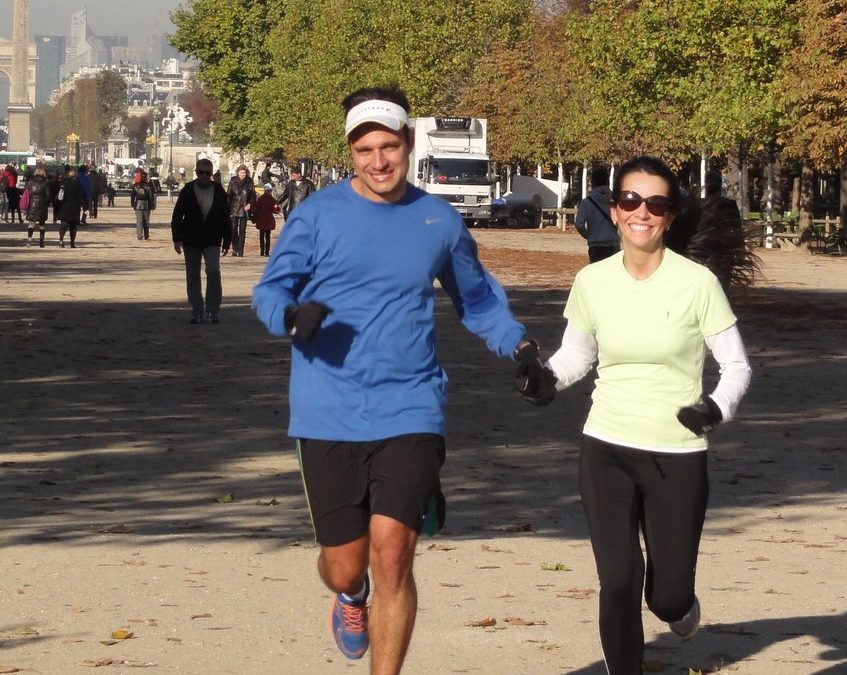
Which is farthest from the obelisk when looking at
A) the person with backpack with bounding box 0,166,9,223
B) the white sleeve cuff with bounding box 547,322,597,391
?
the white sleeve cuff with bounding box 547,322,597,391

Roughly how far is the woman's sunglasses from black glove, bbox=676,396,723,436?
0.59m

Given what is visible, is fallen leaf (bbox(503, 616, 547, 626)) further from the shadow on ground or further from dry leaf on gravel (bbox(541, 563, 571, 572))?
dry leaf on gravel (bbox(541, 563, 571, 572))

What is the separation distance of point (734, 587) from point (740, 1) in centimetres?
3501

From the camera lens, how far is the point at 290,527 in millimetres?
9000

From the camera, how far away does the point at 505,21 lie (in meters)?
73.7

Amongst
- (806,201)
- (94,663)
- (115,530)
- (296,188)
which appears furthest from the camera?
(806,201)

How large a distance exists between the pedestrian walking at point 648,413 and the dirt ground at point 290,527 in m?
0.84

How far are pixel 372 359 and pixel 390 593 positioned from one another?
2.14 ft

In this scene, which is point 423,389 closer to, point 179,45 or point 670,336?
point 670,336

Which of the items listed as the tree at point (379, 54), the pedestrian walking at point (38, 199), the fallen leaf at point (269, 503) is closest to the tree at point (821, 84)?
the pedestrian walking at point (38, 199)

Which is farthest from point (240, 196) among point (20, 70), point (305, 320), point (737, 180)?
point (20, 70)

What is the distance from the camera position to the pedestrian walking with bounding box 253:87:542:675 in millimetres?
5352

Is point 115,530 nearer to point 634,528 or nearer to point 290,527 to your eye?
point 290,527

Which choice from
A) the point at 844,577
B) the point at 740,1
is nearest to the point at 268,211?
the point at 740,1
